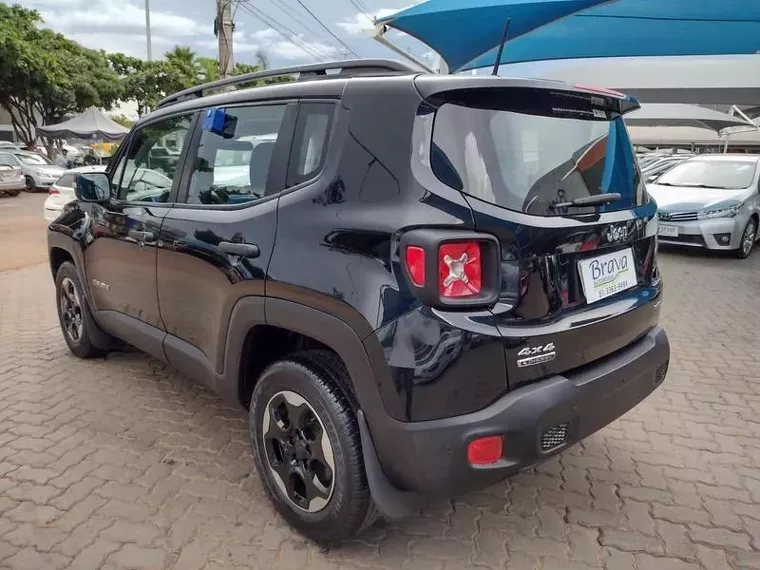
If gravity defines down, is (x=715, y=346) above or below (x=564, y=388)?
below

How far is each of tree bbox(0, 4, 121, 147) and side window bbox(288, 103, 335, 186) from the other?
26.3m

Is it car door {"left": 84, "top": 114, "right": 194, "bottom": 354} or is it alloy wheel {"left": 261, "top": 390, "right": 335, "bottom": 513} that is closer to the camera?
alloy wheel {"left": 261, "top": 390, "right": 335, "bottom": 513}

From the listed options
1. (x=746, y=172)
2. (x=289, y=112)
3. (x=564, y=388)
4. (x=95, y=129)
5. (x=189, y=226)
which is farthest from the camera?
(x=95, y=129)

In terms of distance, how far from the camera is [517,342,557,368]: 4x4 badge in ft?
6.52

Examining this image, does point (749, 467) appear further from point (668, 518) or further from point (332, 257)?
point (332, 257)

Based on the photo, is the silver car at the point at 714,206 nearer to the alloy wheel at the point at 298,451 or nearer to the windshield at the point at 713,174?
the windshield at the point at 713,174

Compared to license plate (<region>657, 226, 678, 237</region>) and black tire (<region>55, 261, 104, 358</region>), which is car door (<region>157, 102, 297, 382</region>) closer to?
black tire (<region>55, 261, 104, 358</region>)

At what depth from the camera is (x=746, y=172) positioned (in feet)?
31.8

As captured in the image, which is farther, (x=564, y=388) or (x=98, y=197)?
(x=98, y=197)

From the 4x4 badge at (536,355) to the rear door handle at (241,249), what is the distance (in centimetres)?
115

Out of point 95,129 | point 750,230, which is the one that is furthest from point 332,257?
point 95,129

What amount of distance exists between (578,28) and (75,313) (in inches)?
297

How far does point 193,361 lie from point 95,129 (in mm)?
30369

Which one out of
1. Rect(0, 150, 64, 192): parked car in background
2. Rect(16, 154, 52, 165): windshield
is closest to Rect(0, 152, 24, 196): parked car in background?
Rect(0, 150, 64, 192): parked car in background
